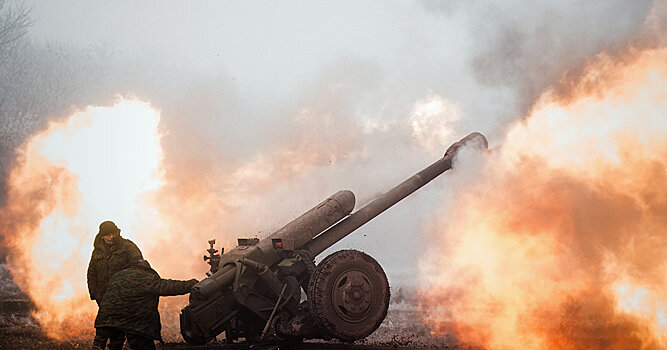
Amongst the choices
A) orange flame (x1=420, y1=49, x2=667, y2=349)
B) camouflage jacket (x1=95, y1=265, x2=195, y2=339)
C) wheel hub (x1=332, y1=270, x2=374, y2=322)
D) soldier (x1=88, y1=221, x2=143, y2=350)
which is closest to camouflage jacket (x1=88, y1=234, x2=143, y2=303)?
soldier (x1=88, y1=221, x2=143, y2=350)

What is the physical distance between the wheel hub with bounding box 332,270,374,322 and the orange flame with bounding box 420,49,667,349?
131 inches

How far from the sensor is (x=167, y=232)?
50.7 ft

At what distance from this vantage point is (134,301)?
7.78 m

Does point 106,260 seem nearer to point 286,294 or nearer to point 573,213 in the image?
point 286,294

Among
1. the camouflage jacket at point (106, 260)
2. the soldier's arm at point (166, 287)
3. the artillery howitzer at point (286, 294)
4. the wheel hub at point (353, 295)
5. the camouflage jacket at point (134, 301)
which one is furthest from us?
the wheel hub at point (353, 295)

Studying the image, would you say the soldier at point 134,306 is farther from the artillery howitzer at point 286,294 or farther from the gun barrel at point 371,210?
→ the gun barrel at point 371,210

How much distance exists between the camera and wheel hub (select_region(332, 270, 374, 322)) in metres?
9.02

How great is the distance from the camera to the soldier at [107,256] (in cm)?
848

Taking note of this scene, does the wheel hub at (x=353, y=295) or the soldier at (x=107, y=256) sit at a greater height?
the soldier at (x=107, y=256)

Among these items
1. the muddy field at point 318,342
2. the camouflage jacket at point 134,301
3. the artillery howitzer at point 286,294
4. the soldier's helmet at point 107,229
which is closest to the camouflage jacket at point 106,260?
the soldier's helmet at point 107,229

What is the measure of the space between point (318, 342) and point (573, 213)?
672 cm

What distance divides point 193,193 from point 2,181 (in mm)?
17028

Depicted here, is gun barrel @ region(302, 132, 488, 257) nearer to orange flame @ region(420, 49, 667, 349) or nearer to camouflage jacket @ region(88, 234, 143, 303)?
orange flame @ region(420, 49, 667, 349)

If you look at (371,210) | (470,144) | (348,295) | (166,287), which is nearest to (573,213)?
(470,144)
